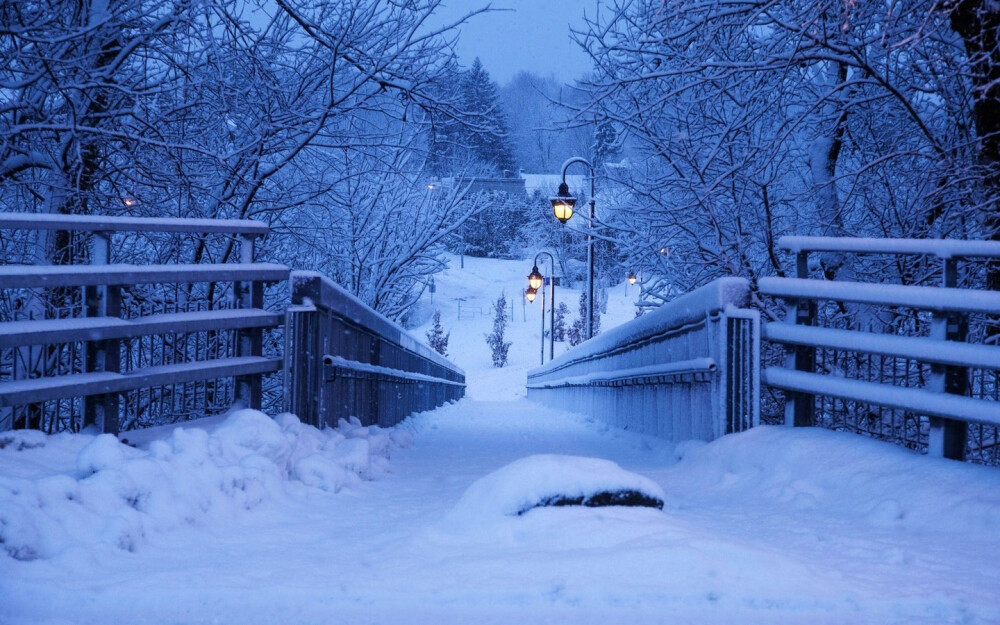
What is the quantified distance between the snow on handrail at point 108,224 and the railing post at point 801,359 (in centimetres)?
404

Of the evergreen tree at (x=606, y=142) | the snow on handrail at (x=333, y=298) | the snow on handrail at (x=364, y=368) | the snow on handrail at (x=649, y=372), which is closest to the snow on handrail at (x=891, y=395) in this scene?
the snow on handrail at (x=649, y=372)

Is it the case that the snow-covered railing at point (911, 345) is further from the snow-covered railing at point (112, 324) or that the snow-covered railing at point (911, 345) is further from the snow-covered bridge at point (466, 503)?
the snow-covered railing at point (112, 324)

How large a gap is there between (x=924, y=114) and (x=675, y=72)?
3.86 meters

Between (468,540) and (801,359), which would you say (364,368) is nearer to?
(801,359)

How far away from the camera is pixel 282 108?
33.7 ft

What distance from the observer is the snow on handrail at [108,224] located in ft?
16.4

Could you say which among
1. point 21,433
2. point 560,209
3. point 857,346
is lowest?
point 21,433

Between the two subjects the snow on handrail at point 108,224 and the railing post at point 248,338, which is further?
the railing post at point 248,338

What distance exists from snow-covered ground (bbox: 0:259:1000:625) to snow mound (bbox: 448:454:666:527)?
20 mm

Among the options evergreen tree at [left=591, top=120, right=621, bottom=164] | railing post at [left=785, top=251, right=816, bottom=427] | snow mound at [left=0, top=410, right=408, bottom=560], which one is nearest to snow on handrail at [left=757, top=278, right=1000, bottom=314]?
railing post at [left=785, top=251, right=816, bottom=427]

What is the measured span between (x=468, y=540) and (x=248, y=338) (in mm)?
3268

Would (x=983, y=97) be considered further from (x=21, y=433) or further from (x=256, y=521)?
(x=21, y=433)

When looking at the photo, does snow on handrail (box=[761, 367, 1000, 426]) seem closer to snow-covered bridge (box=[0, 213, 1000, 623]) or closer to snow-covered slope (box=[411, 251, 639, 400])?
snow-covered bridge (box=[0, 213, 1000, 623])

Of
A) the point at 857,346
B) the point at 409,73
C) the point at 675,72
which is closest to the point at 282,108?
the point at 409,73
